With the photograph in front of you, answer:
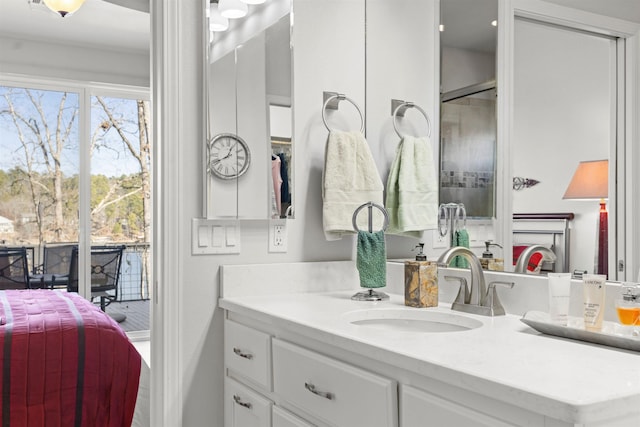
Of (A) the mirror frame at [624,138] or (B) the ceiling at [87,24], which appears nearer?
(A) the mirror frame at [624,138]

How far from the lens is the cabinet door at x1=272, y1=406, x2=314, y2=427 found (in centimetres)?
150

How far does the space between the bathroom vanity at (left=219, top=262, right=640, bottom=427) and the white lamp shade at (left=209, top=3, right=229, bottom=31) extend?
846 mm

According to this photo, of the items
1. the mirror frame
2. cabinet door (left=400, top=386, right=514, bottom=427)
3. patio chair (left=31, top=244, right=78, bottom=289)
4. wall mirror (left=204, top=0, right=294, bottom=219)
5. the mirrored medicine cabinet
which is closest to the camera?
cabinet door (left=400, top=386, right=514, bottom=427)

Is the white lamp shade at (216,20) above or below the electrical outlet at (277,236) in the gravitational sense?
above

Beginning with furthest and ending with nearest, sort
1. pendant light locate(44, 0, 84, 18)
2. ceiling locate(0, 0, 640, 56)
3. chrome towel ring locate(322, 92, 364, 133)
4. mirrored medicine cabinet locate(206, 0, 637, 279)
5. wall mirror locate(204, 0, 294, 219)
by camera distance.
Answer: ceiling locate(0, 0, 640, 56)
pendant light locate(44, 0, 84, 18)
chrome towel ring locate(322, 92, 364, 133)
wall mirror locate(204, 0, 294, 219)
mirrored medicine cabinet locate(206, 0, 637, 279)

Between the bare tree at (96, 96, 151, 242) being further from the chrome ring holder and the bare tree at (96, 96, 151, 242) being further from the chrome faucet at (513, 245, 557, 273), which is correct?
the chrome faucet at (513, 245, 557, 273)

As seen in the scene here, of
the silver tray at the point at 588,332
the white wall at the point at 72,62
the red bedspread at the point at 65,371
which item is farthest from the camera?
the white wall at the point at 72,62

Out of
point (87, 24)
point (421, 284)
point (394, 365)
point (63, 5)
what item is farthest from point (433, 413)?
point (87, 24)

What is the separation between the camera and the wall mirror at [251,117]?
6.70 feet

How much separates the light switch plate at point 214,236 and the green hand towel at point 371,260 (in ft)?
1.44

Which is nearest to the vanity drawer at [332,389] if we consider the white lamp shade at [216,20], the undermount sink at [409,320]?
the undermount sink at [409,320]

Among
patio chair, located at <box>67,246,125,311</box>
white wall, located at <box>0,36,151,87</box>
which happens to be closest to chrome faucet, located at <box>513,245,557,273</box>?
patio chair, located at <box>67,246,125,311</box>

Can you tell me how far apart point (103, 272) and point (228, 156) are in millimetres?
3696

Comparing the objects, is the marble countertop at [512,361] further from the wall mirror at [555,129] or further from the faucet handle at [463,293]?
the wall mirror at [555,129]
